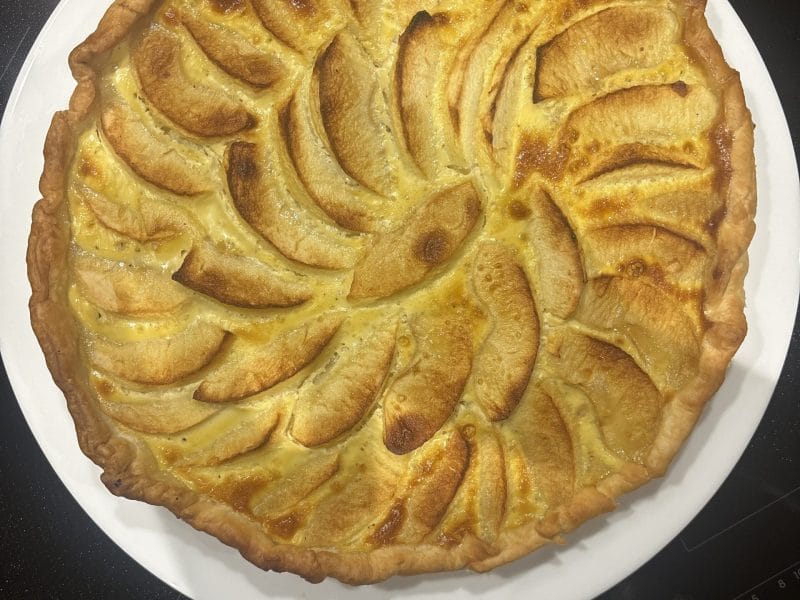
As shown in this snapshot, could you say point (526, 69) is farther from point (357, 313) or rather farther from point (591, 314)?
point (357, 313)

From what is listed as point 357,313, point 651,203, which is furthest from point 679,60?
point 357,313

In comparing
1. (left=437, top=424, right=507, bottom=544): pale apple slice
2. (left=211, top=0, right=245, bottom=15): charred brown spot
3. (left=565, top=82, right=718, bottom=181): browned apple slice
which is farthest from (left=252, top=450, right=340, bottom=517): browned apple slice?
(left=211, top=0, right=245, bottom=15): charred brown spot

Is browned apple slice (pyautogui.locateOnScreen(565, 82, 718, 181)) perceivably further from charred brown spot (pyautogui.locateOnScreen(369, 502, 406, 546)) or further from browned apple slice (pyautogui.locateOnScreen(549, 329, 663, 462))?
charred brown spot (pyautogui.locateOnScreen(369, 502, 406, 546))

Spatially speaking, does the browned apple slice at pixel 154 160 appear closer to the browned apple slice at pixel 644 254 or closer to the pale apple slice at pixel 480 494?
the pale apple slice at pixel 480 494

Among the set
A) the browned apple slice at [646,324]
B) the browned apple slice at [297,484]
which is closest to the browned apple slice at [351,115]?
the browned apple slice at [646,324]

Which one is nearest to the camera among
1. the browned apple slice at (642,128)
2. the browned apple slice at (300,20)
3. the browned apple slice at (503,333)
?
the browned apple slice at (503,333)

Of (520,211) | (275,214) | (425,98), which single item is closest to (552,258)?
(520,211)
